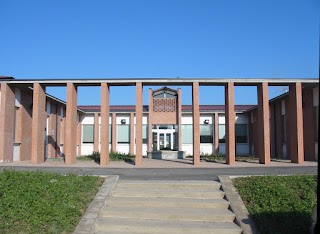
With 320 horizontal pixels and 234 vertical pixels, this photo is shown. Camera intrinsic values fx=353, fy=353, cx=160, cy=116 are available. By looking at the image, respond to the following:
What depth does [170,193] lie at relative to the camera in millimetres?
9289

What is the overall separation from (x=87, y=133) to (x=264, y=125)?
2121 cm

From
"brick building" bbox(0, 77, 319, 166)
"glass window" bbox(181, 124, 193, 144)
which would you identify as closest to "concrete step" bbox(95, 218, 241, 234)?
"brick building" bbox(0, 77, 319, 166)

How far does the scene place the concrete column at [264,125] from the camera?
63.3 ft

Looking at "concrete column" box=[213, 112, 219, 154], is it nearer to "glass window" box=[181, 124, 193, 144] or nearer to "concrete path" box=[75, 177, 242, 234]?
"glass window" box=[181, 124, 193, 144]

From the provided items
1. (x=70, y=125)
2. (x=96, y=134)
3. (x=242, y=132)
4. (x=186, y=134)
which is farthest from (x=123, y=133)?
(x=70, y=125)

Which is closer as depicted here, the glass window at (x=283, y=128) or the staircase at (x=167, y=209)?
the staircase at (x=167, y=209)

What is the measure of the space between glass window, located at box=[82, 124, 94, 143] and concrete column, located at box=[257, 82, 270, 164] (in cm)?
2044

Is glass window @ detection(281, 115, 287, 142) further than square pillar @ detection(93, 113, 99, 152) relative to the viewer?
No

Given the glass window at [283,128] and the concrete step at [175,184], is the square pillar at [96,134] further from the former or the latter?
the concrete step at [175,184]

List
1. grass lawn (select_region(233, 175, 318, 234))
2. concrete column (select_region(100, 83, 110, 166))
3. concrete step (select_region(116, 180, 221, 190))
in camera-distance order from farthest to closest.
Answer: concrete column (select_region(100, 83, 110, 166)) → concrete step (select_region(116, 180, 221, 190)) → grass lawn (select_region(233, 175, 318, 234))

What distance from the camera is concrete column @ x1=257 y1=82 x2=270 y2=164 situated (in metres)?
19.3

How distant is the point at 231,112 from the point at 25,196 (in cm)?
1342

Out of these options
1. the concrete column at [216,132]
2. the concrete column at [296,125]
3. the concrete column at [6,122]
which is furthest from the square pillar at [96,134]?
the concrete column at [296,125]

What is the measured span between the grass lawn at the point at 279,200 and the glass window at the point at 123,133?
26.4 meters
